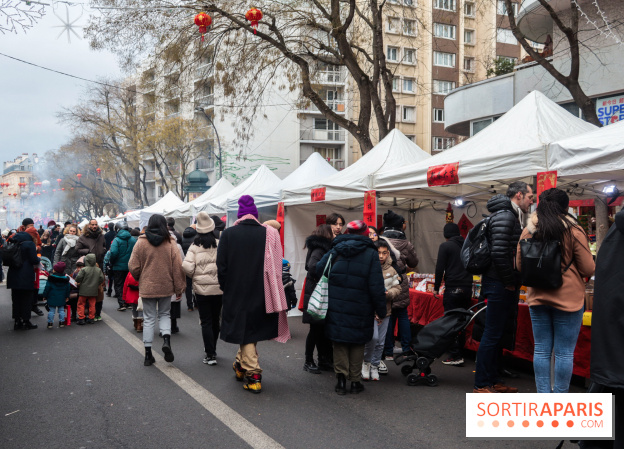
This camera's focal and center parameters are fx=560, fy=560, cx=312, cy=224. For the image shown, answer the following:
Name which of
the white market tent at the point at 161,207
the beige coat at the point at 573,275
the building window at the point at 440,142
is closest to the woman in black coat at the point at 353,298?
the beige coat at the point at 573,275

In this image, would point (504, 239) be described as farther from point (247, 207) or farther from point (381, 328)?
point (247, 207)

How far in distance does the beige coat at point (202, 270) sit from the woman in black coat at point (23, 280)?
178 inches

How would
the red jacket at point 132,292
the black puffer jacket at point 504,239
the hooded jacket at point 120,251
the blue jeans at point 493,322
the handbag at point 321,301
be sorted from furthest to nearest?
the hooded jacket at point 120,251
the red jacket at point 132,292
the handbag at point 321,301
the blue jeans at point 493,322
the black puffer jacket at point 504,239

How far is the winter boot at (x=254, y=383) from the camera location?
18.8 ft

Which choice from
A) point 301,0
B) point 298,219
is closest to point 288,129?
point 301,0

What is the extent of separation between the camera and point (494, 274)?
536cm

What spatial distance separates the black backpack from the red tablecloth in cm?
682

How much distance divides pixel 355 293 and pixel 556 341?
1.88 meters

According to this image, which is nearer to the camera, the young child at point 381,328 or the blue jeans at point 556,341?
the blue jeans at point 556,341

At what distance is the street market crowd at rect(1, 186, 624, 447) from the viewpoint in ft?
14.1

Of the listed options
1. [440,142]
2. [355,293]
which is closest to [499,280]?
[355,293]

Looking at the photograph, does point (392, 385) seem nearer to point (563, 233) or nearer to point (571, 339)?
point (571, 339)

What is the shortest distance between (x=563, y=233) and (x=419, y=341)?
88.1 inches

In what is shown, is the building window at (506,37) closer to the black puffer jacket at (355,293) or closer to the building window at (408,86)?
the building window at (408,86)
